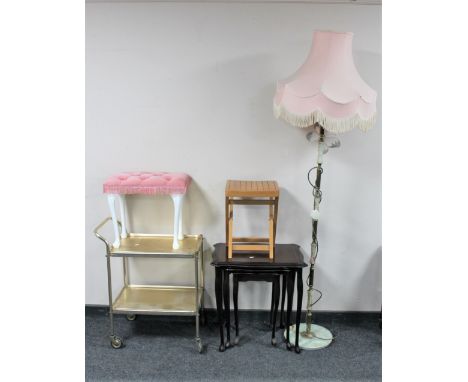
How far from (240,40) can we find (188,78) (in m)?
0.38

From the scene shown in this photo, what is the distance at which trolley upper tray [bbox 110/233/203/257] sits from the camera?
2.66 metres

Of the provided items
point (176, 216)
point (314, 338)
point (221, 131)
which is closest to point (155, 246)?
point (176, 216)

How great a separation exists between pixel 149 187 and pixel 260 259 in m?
0.76

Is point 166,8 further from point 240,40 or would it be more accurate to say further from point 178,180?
point 178,180

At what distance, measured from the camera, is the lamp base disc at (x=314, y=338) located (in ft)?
9.14

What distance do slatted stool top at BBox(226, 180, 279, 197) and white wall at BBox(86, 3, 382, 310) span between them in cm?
17

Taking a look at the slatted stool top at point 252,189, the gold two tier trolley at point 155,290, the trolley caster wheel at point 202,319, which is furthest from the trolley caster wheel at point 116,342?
the slatted stool top at point 252,189

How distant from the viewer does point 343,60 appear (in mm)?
2398


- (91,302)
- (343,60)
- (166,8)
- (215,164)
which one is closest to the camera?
(343,60)

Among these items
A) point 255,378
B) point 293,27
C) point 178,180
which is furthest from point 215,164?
point 255,378

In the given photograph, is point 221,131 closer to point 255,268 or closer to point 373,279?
point 255,268

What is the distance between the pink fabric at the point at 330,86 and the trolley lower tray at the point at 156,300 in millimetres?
1299

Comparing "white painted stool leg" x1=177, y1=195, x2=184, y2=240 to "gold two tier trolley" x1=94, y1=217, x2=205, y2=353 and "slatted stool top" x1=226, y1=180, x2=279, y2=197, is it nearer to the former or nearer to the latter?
"gold two tier trolley" x1=94, y1=217, x2=205, y2=353

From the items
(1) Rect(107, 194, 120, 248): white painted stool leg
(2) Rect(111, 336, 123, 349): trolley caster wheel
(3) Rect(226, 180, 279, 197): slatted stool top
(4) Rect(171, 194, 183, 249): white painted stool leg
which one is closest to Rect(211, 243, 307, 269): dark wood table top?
(4) Rect(171, 194, 183, 249): white painted stool leg
